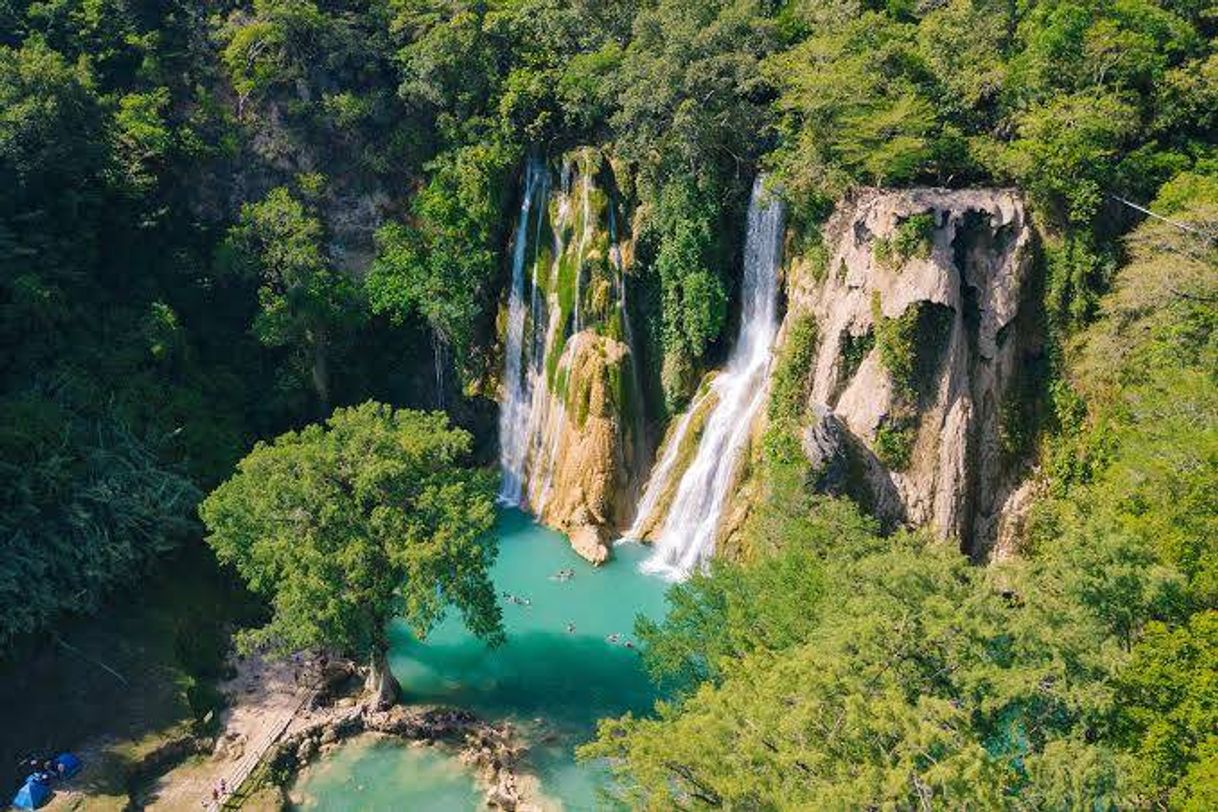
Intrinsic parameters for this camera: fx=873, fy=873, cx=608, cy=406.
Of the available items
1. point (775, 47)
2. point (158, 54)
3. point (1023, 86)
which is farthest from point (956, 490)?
point (158, 54)

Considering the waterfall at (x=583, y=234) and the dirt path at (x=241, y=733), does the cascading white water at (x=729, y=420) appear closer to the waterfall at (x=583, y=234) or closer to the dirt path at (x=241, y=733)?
the waterfall at (x=583, y=234)

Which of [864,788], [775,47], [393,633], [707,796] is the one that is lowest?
[393,633]

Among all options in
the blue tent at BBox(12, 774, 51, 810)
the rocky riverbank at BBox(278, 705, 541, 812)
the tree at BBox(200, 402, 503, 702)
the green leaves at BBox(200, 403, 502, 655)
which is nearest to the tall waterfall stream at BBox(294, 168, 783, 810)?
the rocky riverbank at BBox(278, 705, 541, 812)

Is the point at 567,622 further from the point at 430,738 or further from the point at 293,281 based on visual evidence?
the point at 293,281

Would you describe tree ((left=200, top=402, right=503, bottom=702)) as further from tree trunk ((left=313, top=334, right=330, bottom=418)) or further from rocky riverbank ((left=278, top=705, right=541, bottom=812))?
tree trunk ((left=313, top=334, right=330, bottom=418))

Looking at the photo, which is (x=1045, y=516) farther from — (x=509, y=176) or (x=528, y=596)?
(x=509, y=176)

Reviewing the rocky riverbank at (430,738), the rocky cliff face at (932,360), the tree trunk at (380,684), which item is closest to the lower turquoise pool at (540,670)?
the rocky riverbank at (430,738)
